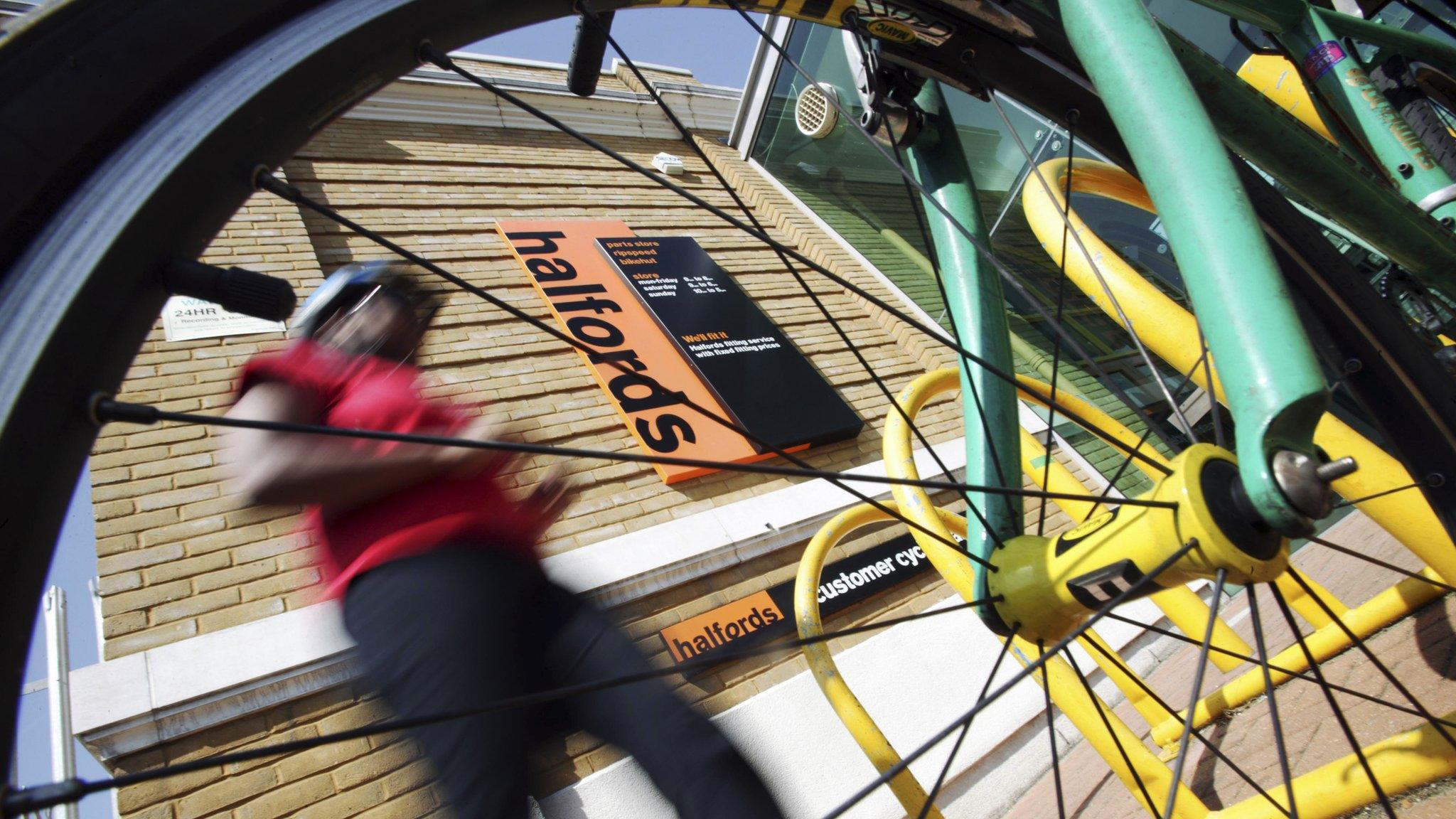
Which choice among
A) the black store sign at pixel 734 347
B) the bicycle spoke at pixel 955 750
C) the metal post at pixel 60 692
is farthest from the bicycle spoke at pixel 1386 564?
the metal post at pixel 60 692

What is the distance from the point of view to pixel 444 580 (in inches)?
49.4

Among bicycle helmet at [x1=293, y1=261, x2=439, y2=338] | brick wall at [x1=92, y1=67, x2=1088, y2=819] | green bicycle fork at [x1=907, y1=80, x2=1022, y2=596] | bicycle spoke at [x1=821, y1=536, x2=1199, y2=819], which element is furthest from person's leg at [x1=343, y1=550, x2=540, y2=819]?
green bicycle fork at [x1=907, y1=80, x2=1022, y2=596]

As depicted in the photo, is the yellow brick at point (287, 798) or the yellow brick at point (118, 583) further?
the yellow brick at point (118, 583)

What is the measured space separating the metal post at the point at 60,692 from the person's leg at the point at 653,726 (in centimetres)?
227

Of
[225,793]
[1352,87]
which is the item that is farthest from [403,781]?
[1352,87]

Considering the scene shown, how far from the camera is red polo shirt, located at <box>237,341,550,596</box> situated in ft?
4.40

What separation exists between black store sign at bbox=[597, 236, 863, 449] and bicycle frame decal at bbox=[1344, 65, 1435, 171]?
3016mm

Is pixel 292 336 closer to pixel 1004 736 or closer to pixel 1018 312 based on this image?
pixel 1004 736

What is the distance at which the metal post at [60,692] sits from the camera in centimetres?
281

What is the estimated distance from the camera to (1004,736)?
4.00m

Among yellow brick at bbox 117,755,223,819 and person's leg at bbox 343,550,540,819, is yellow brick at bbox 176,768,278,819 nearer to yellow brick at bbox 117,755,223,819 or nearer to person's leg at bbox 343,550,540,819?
yellow brick at bbox 117,755,223,819

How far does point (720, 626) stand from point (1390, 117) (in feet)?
11.9

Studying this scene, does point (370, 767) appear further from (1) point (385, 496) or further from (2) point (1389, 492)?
(2) point (1389, 492)

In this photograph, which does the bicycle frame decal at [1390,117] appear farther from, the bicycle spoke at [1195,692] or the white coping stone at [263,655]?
the white coping stone at [263,655]
